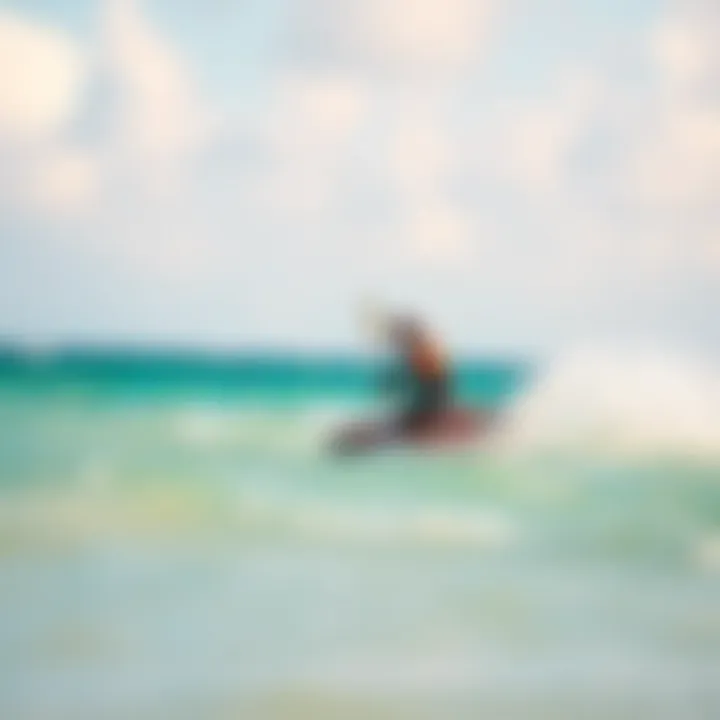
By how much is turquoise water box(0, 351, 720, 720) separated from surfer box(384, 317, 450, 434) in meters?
0.03

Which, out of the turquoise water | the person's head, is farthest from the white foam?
the person's head

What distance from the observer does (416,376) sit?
127 centimetres

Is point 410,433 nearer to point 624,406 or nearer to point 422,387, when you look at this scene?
point 422,387

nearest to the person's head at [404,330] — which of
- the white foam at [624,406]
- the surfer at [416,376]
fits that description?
the surfer at [416,376]

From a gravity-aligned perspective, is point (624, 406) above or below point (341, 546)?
above

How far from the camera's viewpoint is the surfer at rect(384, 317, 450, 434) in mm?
1262

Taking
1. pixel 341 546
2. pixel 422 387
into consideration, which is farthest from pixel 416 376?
pixel 341 546

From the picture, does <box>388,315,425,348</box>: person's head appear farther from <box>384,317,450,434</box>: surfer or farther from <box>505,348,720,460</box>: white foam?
<box>505,348,720,460</box>: white foam

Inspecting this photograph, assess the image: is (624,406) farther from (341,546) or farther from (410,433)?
(341,546)

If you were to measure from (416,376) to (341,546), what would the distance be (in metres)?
0.20

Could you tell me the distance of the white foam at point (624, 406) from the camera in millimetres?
1275

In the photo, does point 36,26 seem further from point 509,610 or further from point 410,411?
point 509,610

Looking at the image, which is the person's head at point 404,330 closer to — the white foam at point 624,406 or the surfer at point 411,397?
the surfer at point 411,397

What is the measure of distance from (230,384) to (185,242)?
159 mm
